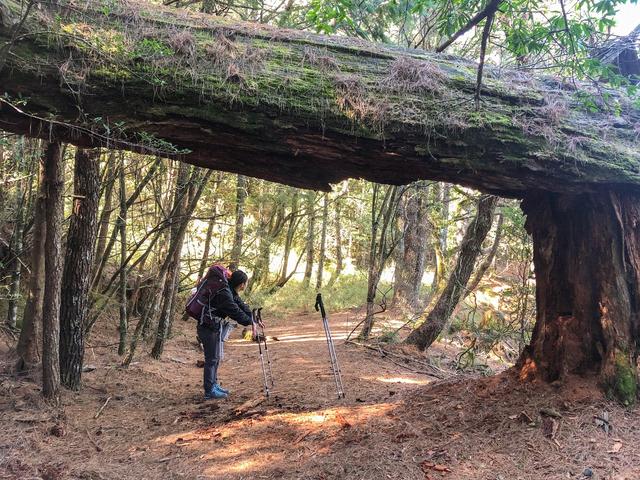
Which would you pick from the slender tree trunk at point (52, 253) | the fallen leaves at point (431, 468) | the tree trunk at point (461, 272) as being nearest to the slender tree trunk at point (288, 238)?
the tree trunk at point (461, 272)

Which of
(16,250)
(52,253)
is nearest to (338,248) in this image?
(16,250)

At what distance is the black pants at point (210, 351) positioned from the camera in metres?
6.56

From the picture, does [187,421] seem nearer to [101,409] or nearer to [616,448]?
[101,409]

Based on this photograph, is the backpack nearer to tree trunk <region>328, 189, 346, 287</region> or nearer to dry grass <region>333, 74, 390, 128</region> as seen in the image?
dry grass <region>333, 74, 390, 128</region>

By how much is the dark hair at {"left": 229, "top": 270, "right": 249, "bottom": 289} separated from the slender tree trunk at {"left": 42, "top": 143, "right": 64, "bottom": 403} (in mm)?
2258

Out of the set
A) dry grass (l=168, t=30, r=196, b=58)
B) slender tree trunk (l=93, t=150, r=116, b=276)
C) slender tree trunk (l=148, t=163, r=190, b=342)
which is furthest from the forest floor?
dry grass (l=168, t=30, r=196, b=58)

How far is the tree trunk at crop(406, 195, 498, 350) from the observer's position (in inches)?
349

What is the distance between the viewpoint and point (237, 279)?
679cm

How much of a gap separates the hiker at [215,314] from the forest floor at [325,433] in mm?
374

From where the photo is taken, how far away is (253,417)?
557cm

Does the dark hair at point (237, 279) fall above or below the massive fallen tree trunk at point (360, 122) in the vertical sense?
below

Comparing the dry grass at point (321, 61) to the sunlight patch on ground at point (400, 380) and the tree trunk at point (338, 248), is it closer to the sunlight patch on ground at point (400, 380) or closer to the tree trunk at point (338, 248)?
the sunlight patch on ground at point (400, 380)

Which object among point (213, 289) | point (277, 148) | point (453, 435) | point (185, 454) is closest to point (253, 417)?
point (185, 454)

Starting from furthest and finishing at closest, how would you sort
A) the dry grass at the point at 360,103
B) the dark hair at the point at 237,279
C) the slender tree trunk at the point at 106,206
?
1. the slender tree trunk at the point at 106,206
2. the dark hair at the point at 237,279
3. the dry grass at the point at 360,103
